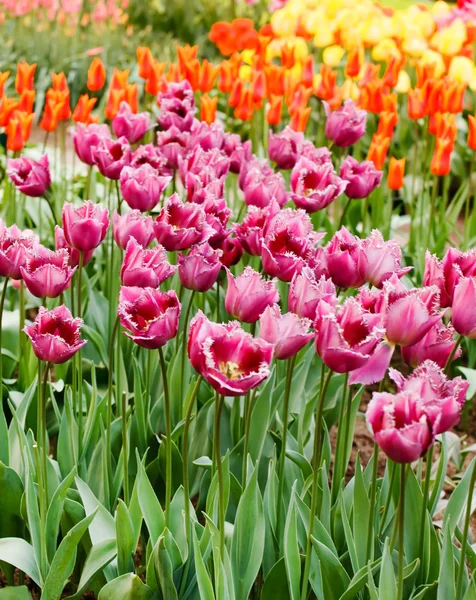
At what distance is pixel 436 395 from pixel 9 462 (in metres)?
1.11

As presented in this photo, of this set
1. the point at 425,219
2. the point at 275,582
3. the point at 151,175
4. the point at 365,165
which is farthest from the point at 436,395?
the point at 425,219

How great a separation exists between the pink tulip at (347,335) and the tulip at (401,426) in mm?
103

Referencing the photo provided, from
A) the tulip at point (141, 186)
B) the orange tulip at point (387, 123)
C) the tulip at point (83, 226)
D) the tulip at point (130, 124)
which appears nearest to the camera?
the tulip at point (83, 226)

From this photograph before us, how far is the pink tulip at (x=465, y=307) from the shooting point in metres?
1.36

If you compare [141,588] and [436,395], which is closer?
[436,395]

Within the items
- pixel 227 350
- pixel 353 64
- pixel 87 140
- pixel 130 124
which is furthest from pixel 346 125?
pixel 227 350

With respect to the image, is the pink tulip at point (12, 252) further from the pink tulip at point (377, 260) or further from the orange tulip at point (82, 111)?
the orange tulip at point (82, 111)

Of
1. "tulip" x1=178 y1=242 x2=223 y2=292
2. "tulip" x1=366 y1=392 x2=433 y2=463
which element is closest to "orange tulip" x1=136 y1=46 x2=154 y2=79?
"tulip" x1=178 y1=242 x2=223 y2=292

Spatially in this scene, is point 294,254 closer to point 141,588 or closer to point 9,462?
Answer: point 141,588

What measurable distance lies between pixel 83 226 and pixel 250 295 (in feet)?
1.35

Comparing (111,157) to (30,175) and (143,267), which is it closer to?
(30,175)

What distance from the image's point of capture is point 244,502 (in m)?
1.58

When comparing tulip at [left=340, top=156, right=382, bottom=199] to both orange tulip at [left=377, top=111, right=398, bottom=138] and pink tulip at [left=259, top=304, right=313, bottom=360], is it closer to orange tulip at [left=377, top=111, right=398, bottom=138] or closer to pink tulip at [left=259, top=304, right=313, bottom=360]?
orange tulip at [left=377, top=111, right=398, bottom=138]

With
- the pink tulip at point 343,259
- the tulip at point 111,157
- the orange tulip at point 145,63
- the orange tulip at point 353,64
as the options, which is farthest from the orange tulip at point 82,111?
the pink tulip at point 343,259
